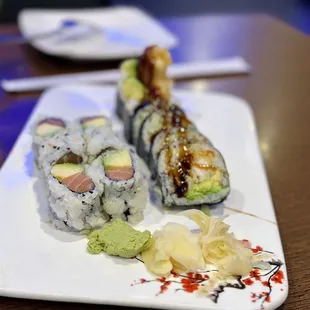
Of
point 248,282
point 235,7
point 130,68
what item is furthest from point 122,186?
point 235,7

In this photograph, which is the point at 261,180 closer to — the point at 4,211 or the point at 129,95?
the point at 129,95

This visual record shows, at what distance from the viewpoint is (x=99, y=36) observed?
2.68 meters

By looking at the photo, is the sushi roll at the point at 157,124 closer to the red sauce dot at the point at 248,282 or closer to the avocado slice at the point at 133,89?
the avocado slice at the point at 133,89

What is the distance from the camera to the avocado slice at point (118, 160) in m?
1.35

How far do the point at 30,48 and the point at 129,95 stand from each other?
1050 millimetres

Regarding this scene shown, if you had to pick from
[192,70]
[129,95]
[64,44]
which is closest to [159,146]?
[129,95]

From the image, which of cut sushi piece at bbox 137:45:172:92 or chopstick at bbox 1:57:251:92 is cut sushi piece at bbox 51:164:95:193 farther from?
chopstick at bbox 1:57:251:92

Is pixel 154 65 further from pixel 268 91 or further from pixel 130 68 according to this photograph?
pixel 268 91

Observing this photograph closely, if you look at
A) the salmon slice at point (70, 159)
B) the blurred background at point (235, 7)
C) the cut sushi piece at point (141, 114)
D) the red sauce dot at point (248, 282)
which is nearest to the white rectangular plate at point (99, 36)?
the cut sushi piece at point (141, 114)

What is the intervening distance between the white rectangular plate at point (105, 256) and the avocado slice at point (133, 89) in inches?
10.9

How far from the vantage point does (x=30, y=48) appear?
2.69 metres

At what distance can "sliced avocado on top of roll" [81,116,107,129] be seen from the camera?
160cm

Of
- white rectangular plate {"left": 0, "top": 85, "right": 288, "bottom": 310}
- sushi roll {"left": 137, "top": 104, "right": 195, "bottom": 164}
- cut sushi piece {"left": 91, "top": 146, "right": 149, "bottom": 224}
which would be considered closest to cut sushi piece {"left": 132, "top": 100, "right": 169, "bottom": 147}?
sushi roll {"left": 137, "top": 104, "right": 195, "bottom": 164}

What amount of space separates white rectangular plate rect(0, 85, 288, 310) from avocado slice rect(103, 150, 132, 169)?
0.14 m
